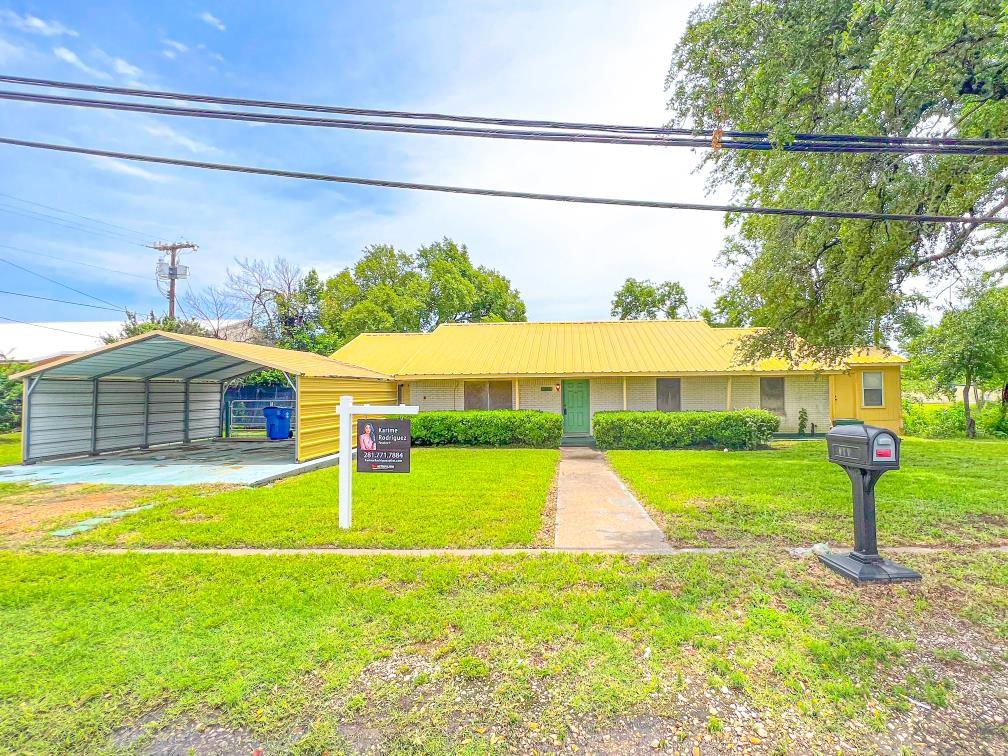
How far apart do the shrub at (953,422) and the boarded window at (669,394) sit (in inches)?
351

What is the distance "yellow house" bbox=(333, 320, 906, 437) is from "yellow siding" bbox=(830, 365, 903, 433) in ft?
0.11

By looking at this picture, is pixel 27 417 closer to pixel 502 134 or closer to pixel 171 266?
pixel 502 134

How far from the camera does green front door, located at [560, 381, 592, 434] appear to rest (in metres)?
16.3

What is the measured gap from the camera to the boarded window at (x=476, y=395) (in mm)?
17062

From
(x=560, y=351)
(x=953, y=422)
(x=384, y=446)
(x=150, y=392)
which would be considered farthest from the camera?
(x=560, y=351)

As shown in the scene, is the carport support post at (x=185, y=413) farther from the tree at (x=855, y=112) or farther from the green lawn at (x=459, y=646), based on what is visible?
the tree at (x=855, y=112)

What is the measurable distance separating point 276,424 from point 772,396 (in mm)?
17872

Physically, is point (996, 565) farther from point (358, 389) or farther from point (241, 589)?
point (358, 389)

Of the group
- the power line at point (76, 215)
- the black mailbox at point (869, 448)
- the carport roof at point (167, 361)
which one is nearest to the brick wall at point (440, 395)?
the carport roof at point (167, 361)

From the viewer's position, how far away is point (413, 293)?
3350 centimetres

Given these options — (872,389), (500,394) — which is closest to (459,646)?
(500,394)

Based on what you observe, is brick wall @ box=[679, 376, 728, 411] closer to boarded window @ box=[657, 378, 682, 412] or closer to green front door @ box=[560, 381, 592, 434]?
boarded window @ box=[657, 378, 682, 412]

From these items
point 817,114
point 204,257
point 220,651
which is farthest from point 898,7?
Answer: point 204,257

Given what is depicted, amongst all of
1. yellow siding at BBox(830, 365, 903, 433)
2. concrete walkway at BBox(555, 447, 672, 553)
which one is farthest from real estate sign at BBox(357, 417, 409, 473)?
yellow siding at BBox(830, 365, 903, 433)
